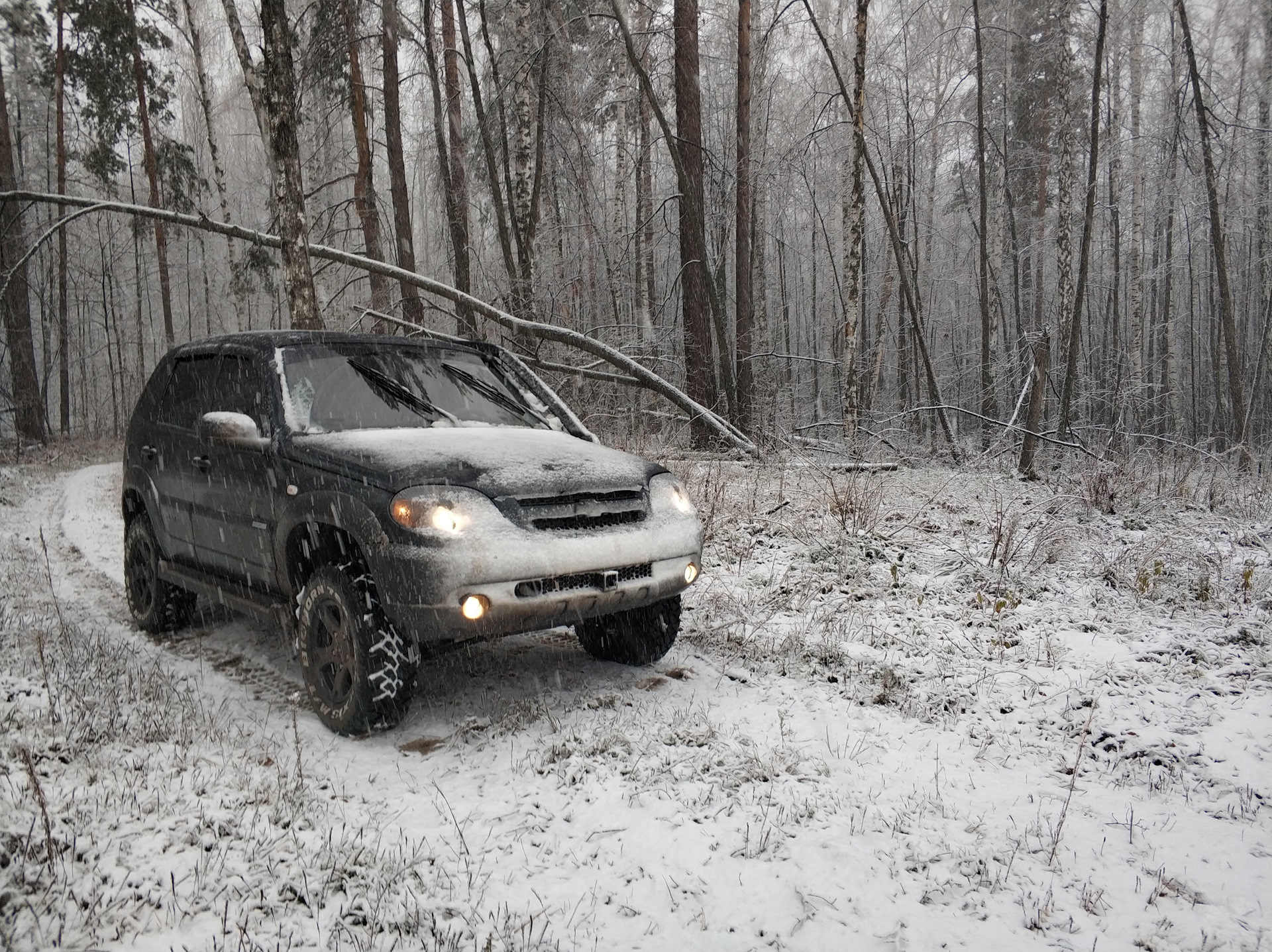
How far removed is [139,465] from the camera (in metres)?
5.39

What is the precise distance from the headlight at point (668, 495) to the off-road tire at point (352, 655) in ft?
4.66

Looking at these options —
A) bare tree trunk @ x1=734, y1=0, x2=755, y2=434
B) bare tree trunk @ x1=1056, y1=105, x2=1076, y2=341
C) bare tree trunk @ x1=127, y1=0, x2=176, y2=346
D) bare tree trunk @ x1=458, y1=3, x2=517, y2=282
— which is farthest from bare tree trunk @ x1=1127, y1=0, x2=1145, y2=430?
bare tree trunk @ x1=127, y1=0, x2=176, y2=346

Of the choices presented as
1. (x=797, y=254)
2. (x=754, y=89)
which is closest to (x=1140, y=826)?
(x=754, y=89)

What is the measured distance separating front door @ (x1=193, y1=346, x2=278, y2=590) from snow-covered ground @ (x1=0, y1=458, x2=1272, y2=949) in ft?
2.23

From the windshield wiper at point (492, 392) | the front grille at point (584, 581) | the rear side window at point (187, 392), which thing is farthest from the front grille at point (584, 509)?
the rear side window at point (187, 392)

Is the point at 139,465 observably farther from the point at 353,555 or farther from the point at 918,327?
the point at 918,327

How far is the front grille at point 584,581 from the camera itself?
3.39 metres

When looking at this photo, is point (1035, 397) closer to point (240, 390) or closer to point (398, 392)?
point (398, 392)

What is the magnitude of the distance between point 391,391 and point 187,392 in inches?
66.4

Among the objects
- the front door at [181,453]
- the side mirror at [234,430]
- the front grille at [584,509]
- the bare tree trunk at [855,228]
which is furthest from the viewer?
the bare tree trunk at [855,228]

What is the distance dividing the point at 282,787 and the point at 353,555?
41.7 inches

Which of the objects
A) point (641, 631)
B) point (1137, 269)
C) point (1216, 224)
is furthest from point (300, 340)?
point (1137, 269)

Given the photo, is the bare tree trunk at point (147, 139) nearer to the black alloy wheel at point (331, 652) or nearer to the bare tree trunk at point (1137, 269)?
the black alloy wheel at point (331, 652)

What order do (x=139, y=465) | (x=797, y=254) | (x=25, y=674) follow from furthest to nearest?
(x=797, y=254) < (x=139, y=465) < (x=25, y=674)
